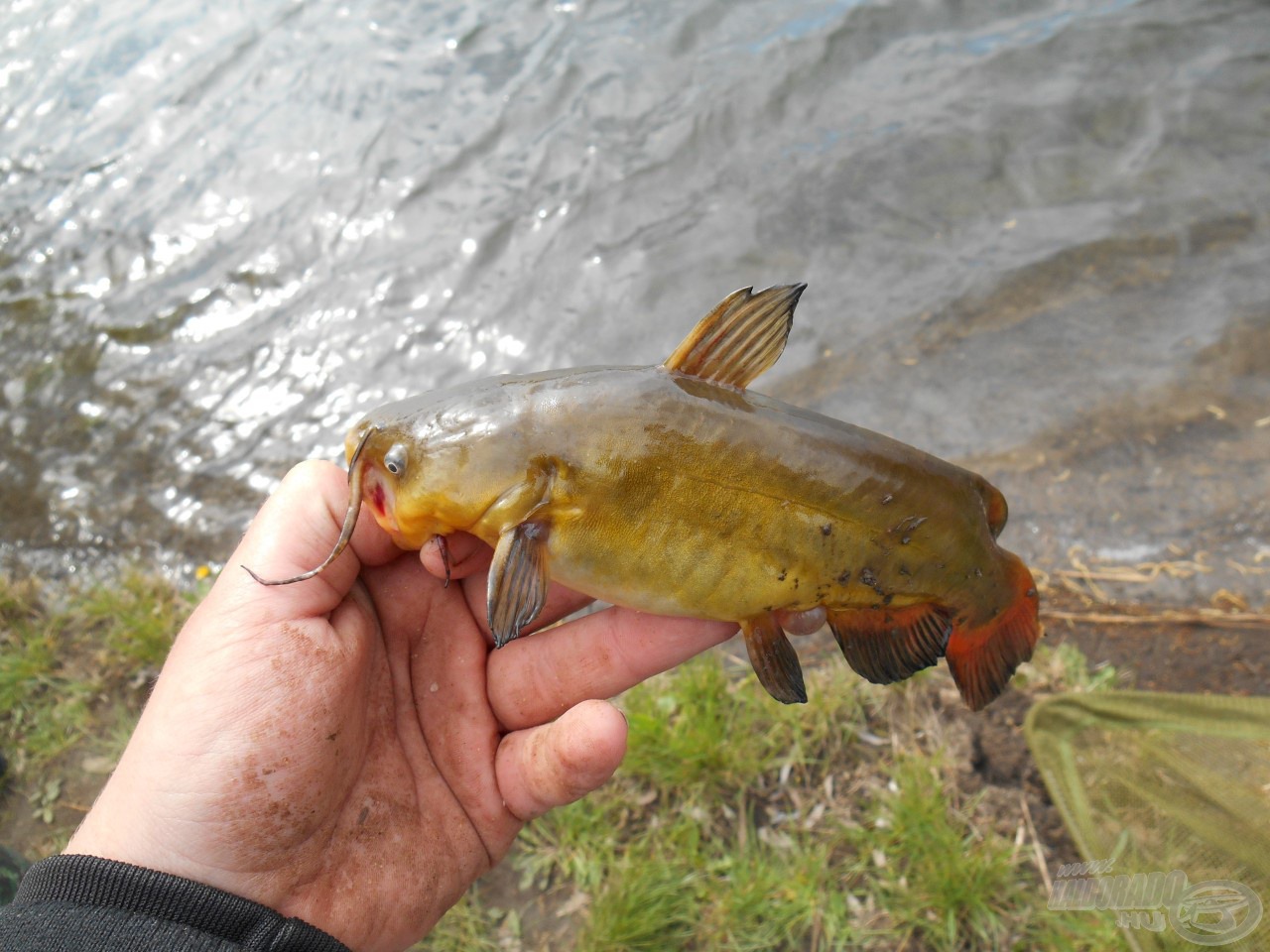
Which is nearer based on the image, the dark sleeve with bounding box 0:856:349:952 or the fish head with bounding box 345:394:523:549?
the dark sleeve with bounding box 0:856:349:952

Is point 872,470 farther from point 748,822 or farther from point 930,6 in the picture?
point 930,6

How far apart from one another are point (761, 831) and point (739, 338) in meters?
2.04

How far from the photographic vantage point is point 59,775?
160 inches

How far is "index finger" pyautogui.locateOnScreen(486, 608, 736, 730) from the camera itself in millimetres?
2773

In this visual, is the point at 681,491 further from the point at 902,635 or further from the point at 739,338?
the point at 902,635

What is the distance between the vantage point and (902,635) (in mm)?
Answer: 2600

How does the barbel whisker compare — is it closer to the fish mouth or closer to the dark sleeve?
the fish mouth

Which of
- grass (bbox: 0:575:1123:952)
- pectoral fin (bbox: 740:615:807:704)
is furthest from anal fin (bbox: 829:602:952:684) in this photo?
grass (bbox: 0:575:1123:952)

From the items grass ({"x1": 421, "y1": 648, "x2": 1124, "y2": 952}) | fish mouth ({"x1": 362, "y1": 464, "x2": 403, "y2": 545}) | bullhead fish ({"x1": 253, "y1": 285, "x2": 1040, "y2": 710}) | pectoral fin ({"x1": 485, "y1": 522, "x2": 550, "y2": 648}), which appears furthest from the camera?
grass ({"x1": 421, "y1": 648, "x2": 1124, "y2": 952})

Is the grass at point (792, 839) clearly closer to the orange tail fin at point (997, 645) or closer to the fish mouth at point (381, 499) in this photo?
the orange tail fin at point (997, 645)

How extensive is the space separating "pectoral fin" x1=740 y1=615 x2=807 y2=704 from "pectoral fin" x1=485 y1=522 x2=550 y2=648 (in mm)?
630

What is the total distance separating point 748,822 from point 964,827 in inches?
31.3

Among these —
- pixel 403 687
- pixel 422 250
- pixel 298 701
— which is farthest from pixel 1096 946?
pixel 422 250

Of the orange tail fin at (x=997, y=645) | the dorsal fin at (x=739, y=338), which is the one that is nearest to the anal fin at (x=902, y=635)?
the orange tail fin at (x=997, y=645)
